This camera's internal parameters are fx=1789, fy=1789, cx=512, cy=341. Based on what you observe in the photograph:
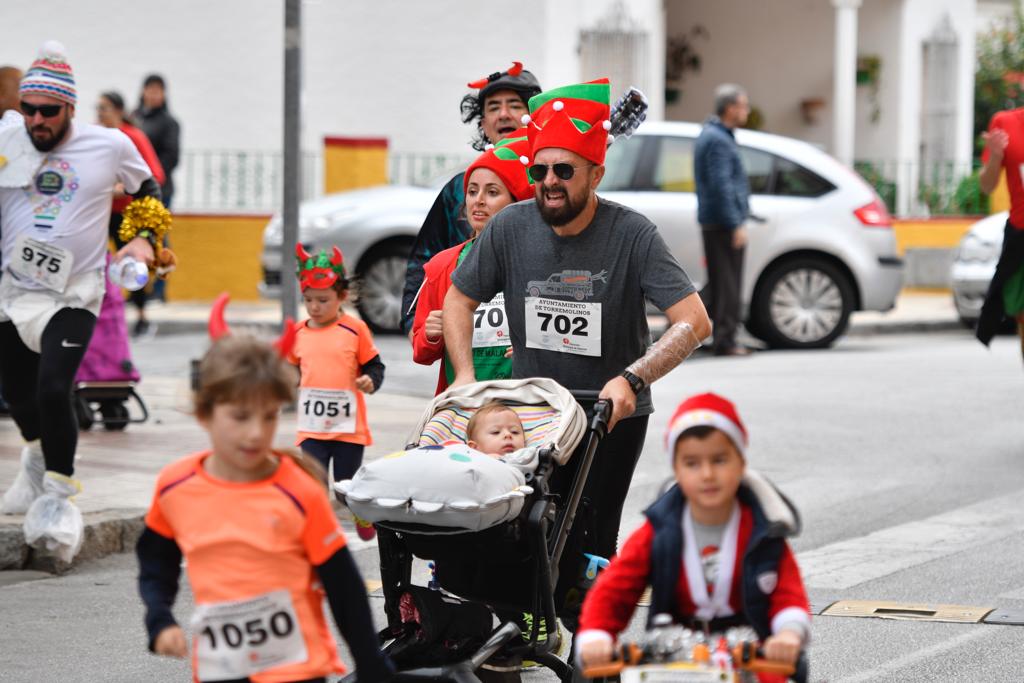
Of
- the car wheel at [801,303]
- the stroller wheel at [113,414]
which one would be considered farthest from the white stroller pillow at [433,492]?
the car wheel at [801,303]

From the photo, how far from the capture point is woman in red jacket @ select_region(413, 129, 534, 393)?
20.0ft

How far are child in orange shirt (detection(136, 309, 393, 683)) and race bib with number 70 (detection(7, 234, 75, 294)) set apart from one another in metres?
3.97

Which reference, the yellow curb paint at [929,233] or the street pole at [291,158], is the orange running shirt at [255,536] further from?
the yellow curb paint at [929,233]

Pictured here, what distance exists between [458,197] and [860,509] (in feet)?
11.0

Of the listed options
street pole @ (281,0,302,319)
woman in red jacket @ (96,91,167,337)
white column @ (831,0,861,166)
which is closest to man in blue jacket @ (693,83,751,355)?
street pole @ (281,0,302,319)

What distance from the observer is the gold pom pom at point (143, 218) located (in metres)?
7.96

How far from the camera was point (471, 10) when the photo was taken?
22.6 metres

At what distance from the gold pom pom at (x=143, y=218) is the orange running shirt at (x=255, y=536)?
13.8 feet

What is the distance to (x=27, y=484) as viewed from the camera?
810cm

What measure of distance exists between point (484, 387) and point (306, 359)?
8.80ft

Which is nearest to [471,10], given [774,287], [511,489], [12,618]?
[774,287]

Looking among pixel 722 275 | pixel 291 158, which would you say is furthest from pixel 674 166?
pixel 291 158

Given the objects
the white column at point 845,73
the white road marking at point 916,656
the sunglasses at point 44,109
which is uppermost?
the white column at point 845,73

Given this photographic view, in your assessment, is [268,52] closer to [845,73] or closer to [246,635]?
[845,73]
